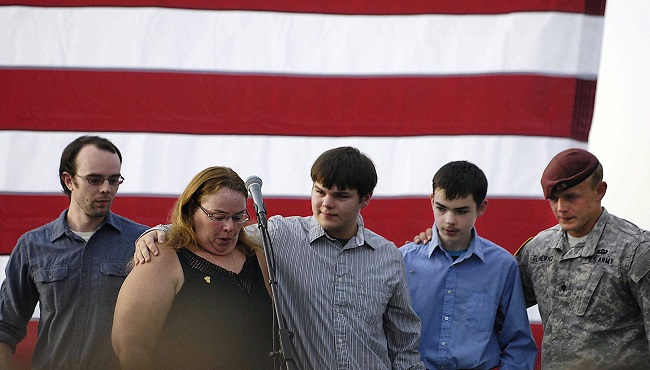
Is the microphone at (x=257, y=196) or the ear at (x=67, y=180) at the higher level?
the microphone at (x=257, y=196)

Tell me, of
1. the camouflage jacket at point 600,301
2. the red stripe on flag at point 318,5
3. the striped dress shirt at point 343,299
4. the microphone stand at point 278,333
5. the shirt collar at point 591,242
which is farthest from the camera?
the red stripe on flag at point 318,5

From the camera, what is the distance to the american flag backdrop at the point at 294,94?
4.13m

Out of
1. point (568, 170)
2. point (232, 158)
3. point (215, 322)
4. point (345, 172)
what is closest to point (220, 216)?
point (215, 322)

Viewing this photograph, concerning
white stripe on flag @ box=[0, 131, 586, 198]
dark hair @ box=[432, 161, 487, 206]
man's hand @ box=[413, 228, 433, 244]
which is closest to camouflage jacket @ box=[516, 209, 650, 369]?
dark hair @ box=[432, 161, 487, 206]

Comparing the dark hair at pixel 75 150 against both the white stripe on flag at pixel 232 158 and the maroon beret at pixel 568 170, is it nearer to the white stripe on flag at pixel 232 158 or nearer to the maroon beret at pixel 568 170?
the white stripe on flag at pixel 232 158

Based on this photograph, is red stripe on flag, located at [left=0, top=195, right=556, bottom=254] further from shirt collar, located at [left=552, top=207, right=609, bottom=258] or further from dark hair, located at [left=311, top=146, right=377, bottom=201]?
dark hair, located at [left=311, top=146, right=377, bottom=201]

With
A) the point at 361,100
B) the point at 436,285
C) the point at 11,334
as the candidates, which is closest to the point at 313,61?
the point at 361,100

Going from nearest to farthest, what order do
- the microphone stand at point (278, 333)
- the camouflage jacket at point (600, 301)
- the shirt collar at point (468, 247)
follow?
1. the microphone stand at point (278, 333)
2. the camouflage jacket at point (600, 301)
3. the shirt collar at point (468, 247)

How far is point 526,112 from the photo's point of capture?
13.6ft

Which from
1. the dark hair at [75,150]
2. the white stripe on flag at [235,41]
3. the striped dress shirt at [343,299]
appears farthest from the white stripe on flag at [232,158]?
the striped dress shirt at [343,299]

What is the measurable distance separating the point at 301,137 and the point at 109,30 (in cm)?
111

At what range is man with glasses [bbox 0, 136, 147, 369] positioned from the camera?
10.1 ft

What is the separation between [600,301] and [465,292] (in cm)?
48

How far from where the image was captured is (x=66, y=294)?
3.10m
